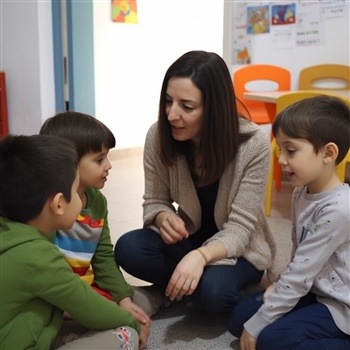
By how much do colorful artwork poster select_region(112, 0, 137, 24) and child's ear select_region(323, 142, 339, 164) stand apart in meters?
2.90

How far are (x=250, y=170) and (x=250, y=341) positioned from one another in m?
0.43

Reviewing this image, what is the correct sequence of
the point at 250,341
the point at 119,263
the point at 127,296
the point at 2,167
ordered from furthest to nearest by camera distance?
1. the point at 119,263
2. the point at 127,296
3. the point at 250,341
4. the point at 2,167

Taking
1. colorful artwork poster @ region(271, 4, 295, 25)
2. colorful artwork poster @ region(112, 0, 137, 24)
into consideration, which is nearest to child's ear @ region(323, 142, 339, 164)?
colorful artwork poster @ region(271, 4, 295, 25)

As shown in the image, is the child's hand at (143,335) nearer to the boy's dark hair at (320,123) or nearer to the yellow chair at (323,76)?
the boy's dark hair at (320,123)

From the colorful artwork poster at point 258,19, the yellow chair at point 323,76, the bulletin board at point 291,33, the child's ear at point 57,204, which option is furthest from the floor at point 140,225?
the colorful artwork poster at point 258,19

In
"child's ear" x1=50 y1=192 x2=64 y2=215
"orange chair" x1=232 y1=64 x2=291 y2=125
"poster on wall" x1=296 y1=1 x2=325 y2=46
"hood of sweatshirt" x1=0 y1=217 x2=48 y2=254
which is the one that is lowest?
"hood of sweatshirt" x1=0 y1=217 x2=48 y2=254

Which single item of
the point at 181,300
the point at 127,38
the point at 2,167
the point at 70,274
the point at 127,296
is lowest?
the point at 181,300

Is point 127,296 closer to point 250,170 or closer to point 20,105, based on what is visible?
point 250,170

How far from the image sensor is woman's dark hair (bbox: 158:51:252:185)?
1.22 meters

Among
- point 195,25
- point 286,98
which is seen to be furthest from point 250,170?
point 195,25

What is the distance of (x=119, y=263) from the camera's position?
1.36m

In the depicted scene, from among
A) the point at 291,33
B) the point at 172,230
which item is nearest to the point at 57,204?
the point at 172,230

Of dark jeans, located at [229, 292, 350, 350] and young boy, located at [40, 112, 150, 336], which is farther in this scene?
young boy, located at [40, 112, 150, 336]

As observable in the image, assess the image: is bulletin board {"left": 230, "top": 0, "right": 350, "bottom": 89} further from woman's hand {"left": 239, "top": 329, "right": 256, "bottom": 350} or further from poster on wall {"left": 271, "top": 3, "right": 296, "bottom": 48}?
woman's hand {"left": 239, "top": 329, "right": 256, "bottom": 350}
